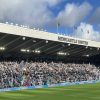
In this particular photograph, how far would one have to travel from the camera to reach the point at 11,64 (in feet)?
204

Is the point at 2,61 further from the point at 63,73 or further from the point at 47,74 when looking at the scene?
the point at 63,73

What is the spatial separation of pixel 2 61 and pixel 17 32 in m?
11.4

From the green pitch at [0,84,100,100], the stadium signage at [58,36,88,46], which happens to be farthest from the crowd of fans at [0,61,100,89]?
the green pitch at [0,84,100,100]

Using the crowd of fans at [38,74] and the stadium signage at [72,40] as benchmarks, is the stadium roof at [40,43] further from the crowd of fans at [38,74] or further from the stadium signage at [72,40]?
the crowd of fans at [38,74]

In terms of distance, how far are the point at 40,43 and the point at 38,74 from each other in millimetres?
6732

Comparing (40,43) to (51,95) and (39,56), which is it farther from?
(51,95)

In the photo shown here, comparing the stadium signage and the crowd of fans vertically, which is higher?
the stadium signage

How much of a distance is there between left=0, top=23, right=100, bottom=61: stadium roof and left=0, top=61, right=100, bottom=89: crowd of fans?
3.47m

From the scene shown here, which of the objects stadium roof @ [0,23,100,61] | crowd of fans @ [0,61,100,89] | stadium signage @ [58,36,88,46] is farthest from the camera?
stadium signage @ [58,36,88,46]

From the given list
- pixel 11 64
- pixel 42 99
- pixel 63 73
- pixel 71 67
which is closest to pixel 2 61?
pixel 11 64

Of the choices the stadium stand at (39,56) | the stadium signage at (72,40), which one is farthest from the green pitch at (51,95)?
the stadium signage at (72,40)

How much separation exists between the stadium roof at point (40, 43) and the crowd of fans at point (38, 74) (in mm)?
3473

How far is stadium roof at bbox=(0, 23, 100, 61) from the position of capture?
54.5 m

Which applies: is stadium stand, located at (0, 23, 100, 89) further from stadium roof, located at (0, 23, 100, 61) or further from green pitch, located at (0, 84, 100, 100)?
green pitch, located at (0, 84, 100, 100)
